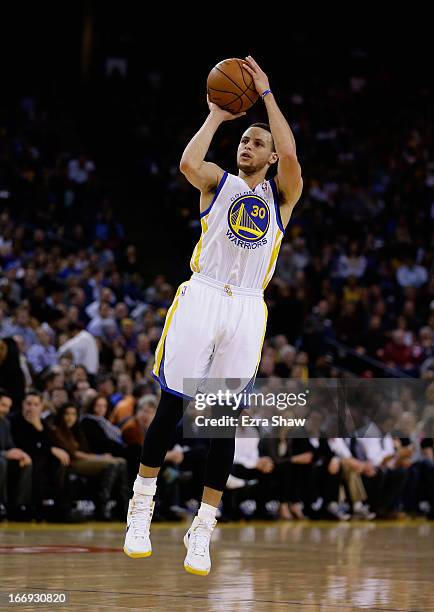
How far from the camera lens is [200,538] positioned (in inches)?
251

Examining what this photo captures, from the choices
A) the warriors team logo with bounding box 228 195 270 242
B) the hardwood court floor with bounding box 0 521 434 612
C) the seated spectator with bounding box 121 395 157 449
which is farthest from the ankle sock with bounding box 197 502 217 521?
the seated spectator with bounding box 121 395 157 449

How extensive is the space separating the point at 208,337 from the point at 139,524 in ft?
3.62

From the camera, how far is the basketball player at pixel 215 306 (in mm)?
6316

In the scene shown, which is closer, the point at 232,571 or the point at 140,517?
the point at 140,517

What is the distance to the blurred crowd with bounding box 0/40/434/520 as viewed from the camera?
1241 cm

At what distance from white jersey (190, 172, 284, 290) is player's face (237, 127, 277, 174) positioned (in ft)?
0.38

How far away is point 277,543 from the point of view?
1034cm

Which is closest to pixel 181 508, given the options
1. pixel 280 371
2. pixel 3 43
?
pixel 280 371

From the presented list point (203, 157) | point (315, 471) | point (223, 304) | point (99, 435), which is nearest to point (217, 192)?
point (203, 157)

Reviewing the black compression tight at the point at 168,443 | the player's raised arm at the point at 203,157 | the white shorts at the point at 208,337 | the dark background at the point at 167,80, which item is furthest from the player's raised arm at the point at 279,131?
the dark background at the point at 167,80

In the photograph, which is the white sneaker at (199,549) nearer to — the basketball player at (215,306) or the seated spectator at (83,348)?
the basketball player at (215,306)

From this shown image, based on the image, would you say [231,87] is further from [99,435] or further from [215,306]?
[99,435]

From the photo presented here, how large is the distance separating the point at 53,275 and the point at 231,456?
10.6 metres

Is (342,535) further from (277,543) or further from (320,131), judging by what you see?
(320,131)
